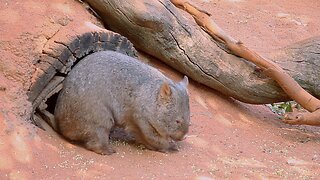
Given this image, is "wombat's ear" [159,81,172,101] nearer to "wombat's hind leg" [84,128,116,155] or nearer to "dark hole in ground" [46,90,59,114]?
"wombat's hind leg" [84,128,116,155]

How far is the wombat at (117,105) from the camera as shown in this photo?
20.1 feet

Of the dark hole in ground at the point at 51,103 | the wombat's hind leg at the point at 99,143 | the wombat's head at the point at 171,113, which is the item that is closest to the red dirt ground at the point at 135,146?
the wombat's hind leg at the point at 99,143

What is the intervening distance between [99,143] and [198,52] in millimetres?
2107

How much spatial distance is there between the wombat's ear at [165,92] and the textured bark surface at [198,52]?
46.2 inches

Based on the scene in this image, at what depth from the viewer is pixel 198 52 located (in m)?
7.73

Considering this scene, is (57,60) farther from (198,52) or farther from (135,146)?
(198,52)

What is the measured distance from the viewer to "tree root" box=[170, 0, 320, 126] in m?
7.53

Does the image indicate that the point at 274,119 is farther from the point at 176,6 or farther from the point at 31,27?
the point at 31,27

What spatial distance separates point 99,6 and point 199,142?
189 cm

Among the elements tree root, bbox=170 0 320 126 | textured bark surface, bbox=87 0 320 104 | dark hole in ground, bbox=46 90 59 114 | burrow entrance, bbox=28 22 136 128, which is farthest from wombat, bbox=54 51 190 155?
tree root, bbox=170 0 320 126

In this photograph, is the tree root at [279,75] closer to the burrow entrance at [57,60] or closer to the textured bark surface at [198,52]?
the textured bark surface at [198,52]

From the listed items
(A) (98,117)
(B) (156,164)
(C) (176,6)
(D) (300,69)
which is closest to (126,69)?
(A) (98,117)

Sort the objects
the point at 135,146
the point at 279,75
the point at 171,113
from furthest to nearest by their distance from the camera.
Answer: the point at 279,75 < the point at 135,146 < the point at 171,113

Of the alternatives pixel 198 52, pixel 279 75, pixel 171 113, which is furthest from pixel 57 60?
pixel 279 75
